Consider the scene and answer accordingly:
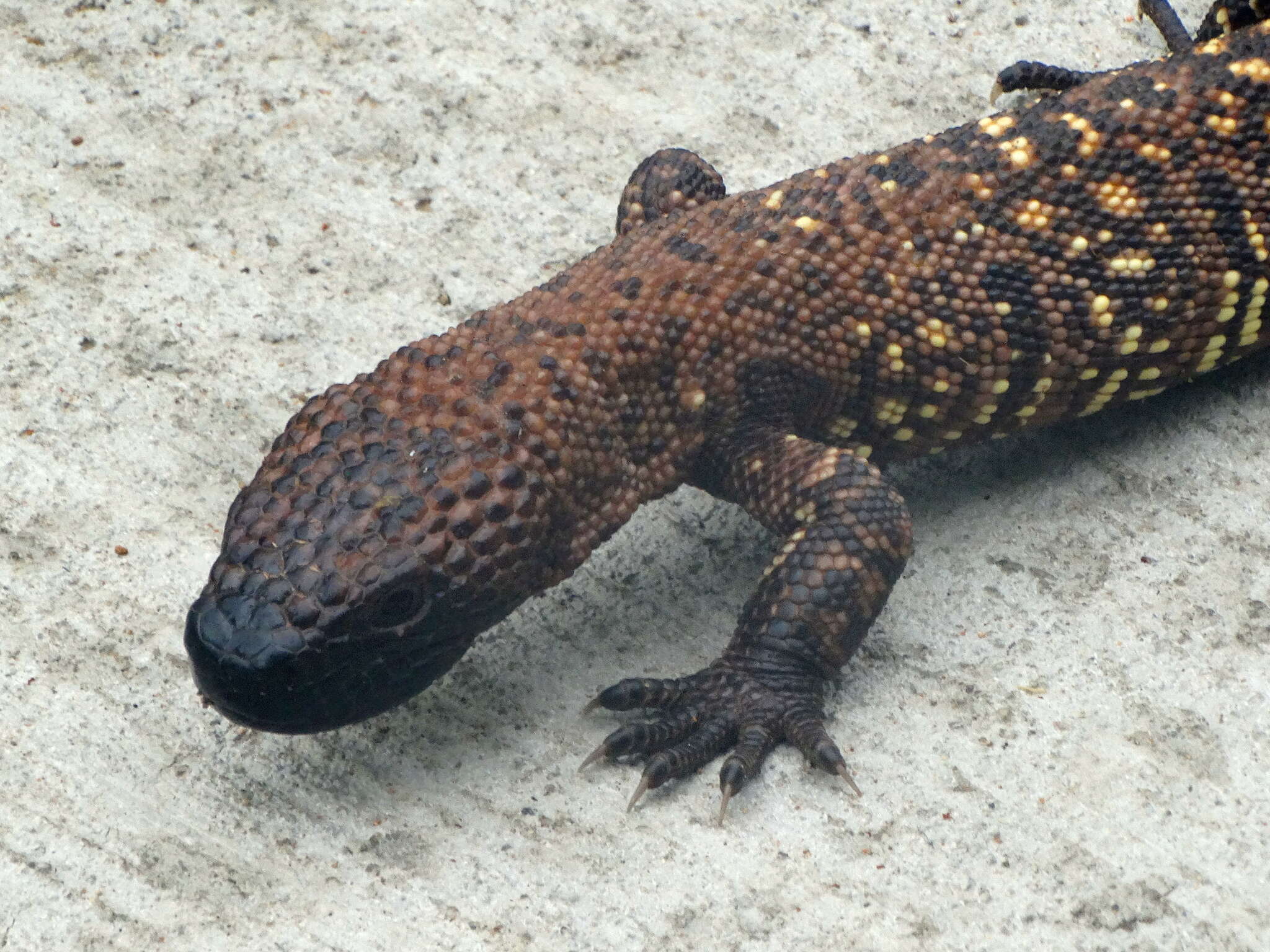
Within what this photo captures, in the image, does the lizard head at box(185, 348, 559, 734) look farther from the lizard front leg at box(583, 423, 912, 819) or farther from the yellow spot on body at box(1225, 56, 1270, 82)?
the yellow spot on body at box(1225, 56, 1270, 82)

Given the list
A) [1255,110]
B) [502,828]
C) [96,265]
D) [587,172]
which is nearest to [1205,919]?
[502,828]

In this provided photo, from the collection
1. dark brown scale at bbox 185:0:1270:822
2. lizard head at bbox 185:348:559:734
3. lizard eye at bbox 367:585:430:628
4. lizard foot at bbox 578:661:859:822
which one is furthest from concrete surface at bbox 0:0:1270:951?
lizard eye at bbox 367:585:430:628

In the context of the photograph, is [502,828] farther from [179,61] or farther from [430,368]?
[179,61]

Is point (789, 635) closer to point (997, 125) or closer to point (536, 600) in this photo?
point (536, 600)

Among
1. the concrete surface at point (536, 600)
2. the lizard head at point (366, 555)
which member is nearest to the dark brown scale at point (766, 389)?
the lizard head at point (366, 555)

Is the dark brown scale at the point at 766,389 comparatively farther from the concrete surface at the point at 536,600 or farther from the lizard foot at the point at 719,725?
the concrete surface at the point at 536,600
